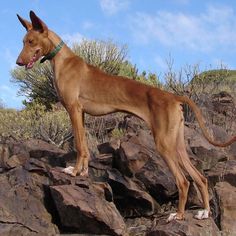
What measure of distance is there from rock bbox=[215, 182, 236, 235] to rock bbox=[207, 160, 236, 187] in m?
0.37

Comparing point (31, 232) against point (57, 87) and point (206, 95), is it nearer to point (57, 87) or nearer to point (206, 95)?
point (57, 87)

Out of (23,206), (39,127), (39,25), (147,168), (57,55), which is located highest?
(39,25)

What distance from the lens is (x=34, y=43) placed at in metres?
8.47

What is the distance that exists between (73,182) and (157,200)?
175cm

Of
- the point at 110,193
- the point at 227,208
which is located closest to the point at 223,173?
the point at 227,208

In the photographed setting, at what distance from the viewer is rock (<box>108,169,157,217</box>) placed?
27.8 feet

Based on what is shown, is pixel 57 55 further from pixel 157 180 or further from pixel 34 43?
pixel 157 180

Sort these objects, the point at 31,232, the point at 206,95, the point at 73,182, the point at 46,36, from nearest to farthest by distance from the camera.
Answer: the point at 31,232
the point at 73,182
the point at 46,36
the point at 206,95

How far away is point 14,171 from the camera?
8312 mm

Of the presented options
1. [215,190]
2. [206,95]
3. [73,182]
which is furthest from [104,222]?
[206,95]

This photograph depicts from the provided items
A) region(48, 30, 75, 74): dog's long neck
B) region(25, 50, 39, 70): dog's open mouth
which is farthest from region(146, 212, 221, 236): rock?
region(25, 50, 39, 70): dog's open mouth

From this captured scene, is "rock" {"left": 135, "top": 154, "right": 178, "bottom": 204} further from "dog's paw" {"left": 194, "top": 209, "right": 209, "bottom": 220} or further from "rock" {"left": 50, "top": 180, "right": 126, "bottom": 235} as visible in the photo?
"rock" {"left": 50, "top": 180, "right": 126, "bottom": 235}

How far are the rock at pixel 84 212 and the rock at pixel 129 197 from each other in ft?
2.68

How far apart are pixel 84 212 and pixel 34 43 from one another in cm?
305
